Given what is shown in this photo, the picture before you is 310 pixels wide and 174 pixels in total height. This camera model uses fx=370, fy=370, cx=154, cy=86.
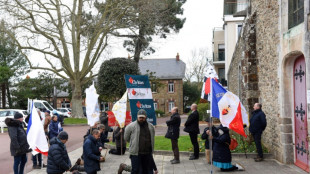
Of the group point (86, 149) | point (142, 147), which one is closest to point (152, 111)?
point (142, 147)

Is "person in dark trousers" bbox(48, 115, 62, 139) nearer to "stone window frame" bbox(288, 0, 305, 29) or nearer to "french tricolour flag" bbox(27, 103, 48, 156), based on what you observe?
"french tricolour flag" bbox(27, 103, 48, 156)

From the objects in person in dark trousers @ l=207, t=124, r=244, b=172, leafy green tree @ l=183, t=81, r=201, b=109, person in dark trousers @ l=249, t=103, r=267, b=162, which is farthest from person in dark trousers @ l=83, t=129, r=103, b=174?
leafy green tree @ l=183, t=81, r=201, b=109

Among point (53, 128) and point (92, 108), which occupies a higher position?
point (92, 108)

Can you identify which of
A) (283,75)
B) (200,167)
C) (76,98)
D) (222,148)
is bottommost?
(200,167)

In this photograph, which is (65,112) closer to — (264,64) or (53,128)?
(53,128)

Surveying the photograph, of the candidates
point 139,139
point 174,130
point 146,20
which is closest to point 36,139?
point 139,139

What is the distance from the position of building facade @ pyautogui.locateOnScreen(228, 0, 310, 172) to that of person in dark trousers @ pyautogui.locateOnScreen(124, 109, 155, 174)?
3543 millimetres

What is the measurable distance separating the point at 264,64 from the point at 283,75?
214 centimetres

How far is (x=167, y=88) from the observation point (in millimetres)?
59344

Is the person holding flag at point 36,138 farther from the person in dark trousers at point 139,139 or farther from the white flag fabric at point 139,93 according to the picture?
the white flag fabric at point 139,93

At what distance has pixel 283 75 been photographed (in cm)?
1031

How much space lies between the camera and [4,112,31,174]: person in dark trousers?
9297 millimetres

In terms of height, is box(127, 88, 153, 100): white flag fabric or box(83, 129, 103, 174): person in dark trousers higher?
box(127, 88, 153, 100): white flag fabric

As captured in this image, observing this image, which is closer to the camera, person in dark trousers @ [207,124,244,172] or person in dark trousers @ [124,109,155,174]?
person in dark trousers @ [124,109,155,174]
